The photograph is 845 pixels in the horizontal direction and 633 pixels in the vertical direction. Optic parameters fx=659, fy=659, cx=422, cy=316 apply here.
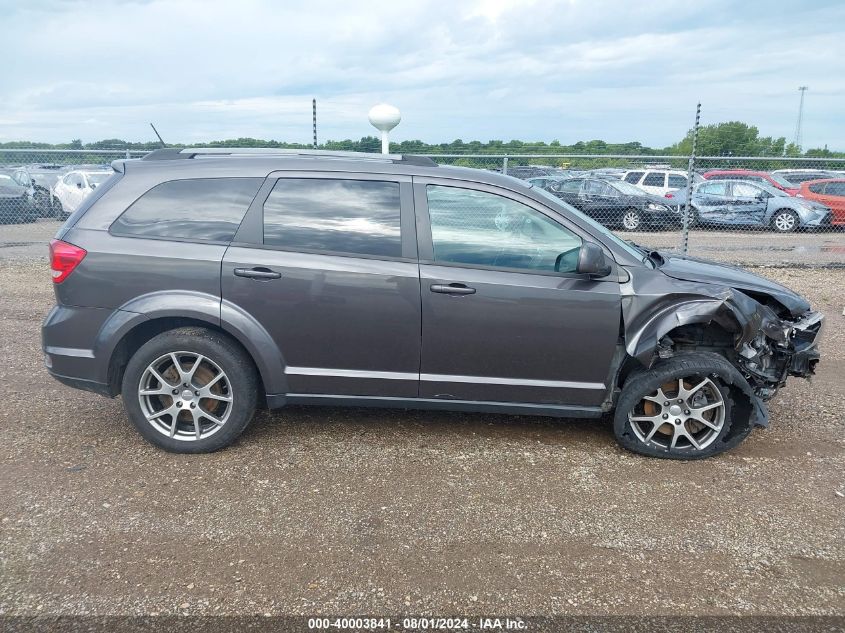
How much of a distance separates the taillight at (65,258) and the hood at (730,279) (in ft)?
11.9

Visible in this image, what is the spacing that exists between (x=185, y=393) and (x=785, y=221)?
17.0 metres

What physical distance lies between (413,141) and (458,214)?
12663 millimetres

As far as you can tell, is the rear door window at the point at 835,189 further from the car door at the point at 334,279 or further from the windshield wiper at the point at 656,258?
the car door at the point at 334,279

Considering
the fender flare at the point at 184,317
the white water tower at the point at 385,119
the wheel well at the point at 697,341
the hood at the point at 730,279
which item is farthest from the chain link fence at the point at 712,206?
the fender flare at the point at 184,317

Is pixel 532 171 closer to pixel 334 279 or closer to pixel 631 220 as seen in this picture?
pixel 631 220

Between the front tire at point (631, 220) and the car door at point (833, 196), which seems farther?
the car door at point (833, 196)

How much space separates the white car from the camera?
1750 centimetres

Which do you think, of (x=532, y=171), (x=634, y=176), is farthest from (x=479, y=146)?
(x=634, y=176)

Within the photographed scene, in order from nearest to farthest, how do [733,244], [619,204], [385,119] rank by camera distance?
[385,119] < [733,244] < [619,204]

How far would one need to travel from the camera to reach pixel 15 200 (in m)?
16.8

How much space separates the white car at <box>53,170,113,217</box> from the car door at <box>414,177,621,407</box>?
16.2 m

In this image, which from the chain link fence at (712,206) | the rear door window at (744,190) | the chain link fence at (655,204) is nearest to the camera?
the chain link fence at (655,204)

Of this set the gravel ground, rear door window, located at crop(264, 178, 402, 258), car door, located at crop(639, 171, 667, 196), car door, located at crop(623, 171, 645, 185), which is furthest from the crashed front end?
car door, located at crop(639, 171, 667, 196)

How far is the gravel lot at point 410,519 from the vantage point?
2.88m
